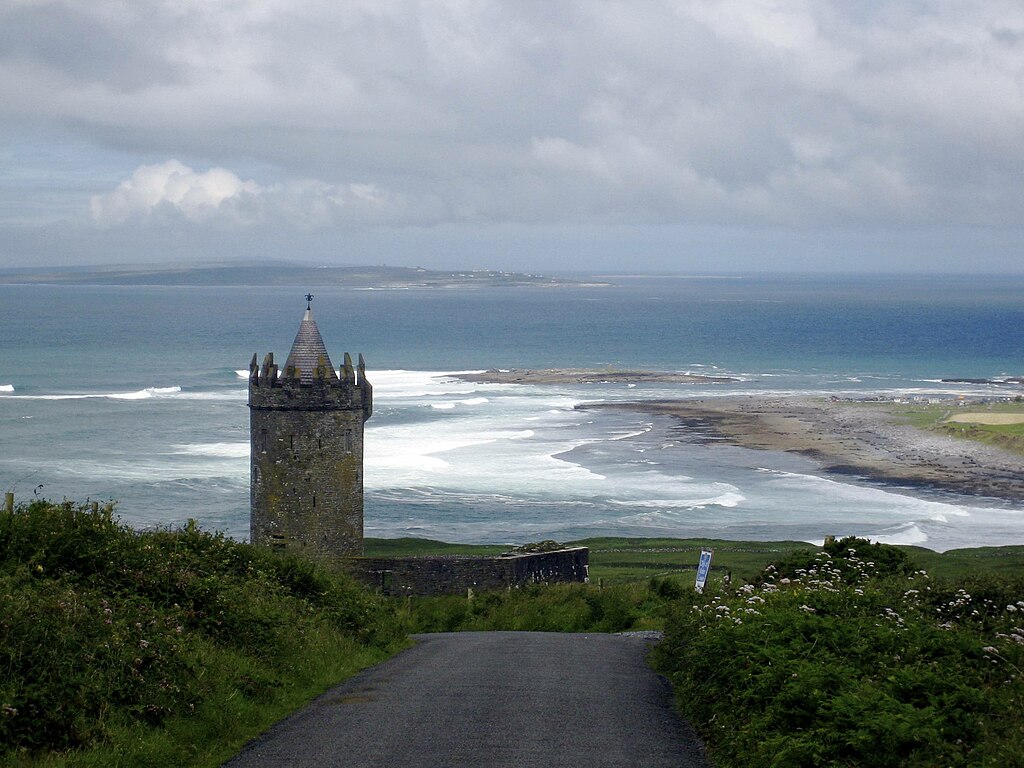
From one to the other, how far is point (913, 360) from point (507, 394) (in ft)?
203

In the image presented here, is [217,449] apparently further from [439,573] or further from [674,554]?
[439,573]

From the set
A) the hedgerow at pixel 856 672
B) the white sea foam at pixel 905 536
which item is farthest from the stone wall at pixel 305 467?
the white sea foam at pixel 905 536

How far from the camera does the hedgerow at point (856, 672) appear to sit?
29.3ft

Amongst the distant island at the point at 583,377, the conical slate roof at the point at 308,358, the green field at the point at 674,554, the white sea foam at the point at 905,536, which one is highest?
the conical slate roof at the point at 308,358

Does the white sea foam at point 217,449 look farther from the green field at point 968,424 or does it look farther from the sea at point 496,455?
the green field at point 968,424

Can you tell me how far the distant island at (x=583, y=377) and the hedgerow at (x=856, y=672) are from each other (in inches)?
3493

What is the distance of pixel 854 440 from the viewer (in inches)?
2773

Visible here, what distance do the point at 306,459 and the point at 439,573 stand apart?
3.51 m

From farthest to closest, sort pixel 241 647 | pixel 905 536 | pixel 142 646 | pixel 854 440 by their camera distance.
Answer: pixel 854 440 < pixel 905 536 < pixel 241 647 < pixel 142 646

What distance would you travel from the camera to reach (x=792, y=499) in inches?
2109

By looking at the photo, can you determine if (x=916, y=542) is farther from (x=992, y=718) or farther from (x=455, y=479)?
(x=992, y=718)

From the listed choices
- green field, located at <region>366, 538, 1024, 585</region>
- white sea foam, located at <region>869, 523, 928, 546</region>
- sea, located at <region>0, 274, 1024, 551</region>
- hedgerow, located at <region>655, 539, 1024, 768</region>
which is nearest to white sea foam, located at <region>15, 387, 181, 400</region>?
sea, located at <region>0, 274, 1024, 551</region>

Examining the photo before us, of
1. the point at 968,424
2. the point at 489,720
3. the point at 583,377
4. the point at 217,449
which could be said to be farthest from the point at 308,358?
the point at 583,377

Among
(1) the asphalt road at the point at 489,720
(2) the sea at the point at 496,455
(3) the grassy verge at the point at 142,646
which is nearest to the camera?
(3) the grassy verge at the point at 142,646
